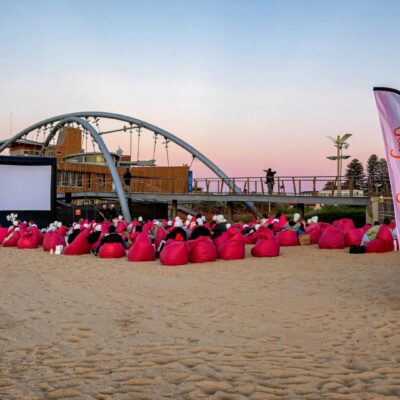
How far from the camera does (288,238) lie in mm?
17656

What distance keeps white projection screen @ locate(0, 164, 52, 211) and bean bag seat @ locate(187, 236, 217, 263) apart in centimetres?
1942

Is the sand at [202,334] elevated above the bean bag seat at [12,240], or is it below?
below

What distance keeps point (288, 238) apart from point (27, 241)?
31.3 feet

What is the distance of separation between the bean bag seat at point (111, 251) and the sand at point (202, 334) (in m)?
2.79

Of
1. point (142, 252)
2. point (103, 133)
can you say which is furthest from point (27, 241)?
point (103, 133)

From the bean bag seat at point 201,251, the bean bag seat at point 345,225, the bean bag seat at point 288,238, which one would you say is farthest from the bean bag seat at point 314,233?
the bean bag seat at point 201,251

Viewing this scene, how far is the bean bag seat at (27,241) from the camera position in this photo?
1833 centimetres

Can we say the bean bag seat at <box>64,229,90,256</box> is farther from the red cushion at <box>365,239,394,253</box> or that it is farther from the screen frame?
the screen frame

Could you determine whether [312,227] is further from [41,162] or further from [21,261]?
[41,162]

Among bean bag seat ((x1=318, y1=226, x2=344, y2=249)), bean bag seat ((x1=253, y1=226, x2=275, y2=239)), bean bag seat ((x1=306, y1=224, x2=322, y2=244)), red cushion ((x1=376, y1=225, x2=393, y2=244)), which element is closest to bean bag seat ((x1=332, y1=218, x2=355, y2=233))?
bean bag seat ((x1=306, y1=224, x2=322, y2=244))

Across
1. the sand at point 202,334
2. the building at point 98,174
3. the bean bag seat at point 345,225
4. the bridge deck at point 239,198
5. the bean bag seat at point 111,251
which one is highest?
the building at point 98,174

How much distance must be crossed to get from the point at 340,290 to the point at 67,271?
657cm

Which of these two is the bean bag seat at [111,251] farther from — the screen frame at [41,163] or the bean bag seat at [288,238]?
the screen frame at [41,163]

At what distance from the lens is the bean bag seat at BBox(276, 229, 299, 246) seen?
1761 cm
